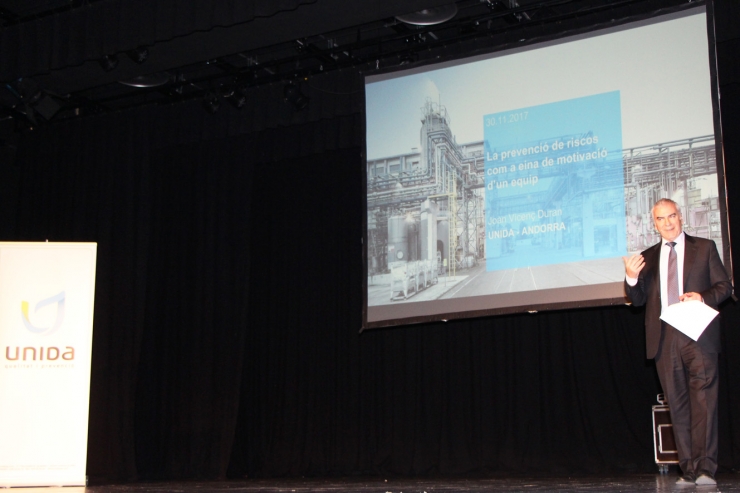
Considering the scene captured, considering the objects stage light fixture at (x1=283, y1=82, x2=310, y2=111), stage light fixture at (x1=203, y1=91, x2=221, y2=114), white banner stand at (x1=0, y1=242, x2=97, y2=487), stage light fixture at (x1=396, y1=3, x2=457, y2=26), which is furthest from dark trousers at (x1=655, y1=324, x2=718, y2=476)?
stage light fixture at (x1=203, y1=91, x2=221, y2=114)

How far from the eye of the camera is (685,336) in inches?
145

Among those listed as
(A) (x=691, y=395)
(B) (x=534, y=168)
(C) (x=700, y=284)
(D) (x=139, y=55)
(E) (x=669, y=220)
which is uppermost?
(D) (x=139, y=55)

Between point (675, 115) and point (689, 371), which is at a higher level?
point (675, 115)

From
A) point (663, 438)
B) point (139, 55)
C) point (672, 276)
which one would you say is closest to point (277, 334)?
point (139, 55)

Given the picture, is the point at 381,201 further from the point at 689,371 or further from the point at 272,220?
the point at 689,371

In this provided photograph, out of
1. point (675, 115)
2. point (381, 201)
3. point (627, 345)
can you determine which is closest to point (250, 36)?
point (381, 201)

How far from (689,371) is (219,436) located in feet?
14.7

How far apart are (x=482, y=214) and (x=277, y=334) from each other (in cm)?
262

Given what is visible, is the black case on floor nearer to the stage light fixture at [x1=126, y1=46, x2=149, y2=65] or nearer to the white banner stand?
the white banner stand

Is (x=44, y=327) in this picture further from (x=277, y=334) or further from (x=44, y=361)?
(x=277, y=334)

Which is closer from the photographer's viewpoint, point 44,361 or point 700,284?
point 700,284

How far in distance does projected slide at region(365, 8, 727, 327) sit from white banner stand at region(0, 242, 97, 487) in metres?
1.93

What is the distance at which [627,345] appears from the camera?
5.98 meters

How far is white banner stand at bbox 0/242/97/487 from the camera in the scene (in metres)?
5.14
